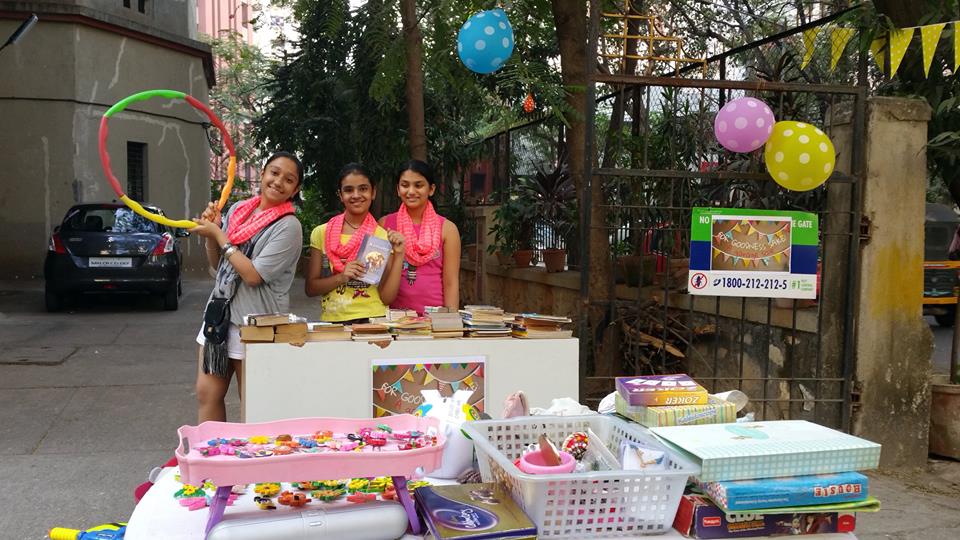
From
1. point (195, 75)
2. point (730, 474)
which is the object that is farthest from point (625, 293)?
point (195, 75)

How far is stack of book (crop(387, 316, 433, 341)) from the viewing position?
2.98 metres

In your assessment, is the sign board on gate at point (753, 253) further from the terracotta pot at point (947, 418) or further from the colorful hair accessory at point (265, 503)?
the colorful hair accessory at point (265, 503)

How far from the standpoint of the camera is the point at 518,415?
2.45 metres

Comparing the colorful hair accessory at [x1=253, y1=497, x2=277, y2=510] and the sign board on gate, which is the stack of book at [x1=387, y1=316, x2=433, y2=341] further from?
the sign board on gate

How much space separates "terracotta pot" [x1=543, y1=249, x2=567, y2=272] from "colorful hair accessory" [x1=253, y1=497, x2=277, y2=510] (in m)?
6.29

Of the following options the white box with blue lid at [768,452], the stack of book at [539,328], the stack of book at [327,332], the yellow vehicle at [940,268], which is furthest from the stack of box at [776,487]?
the yellow vehicle at [940,268]

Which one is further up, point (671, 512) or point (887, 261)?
point (887, 261)

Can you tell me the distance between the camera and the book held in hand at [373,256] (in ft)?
12.3

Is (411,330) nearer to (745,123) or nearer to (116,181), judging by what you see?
(116,181)

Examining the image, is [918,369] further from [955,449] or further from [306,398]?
[306,398]

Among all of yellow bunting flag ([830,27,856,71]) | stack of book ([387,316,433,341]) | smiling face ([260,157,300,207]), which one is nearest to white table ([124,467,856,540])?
stack of book ([387,316,433,341])

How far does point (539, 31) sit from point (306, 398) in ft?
15.6

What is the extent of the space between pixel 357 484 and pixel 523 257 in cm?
711

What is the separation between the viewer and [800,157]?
4637mm
